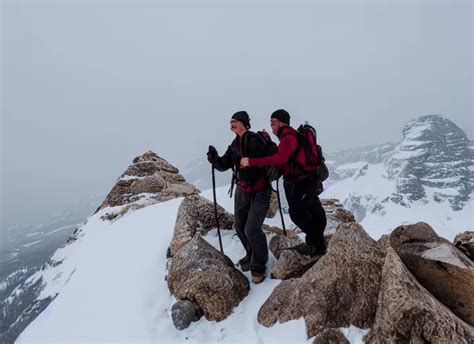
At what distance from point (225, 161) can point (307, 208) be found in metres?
2.95

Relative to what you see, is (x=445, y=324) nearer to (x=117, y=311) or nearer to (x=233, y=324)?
(x=233, y=324)

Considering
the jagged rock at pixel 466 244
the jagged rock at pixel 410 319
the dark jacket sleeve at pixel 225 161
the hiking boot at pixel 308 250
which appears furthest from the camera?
the dark jacket sleeve at pixel 225 161

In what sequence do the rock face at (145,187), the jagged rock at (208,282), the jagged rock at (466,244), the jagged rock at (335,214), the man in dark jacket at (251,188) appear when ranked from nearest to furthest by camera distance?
the jagged rock at (208,282)
the jagged rock at (466,244)
the man in dark jacket at (251,188)
the jagged rock at (335,214)
the rock face at (145,187)

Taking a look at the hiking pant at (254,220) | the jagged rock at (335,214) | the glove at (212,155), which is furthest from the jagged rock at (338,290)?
the jagged rock at (335,214)

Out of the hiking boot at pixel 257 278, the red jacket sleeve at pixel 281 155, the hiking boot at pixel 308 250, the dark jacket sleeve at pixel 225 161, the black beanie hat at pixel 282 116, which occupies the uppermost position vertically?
the black beanie hat at pixel 282 116

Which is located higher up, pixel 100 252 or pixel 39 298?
pixel 100 252

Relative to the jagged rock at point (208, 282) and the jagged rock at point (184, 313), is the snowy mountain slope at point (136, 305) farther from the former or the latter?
the jagged rock at point (208, 282)

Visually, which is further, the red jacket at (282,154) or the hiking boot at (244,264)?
the hiking boot at (244,264)

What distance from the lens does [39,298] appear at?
17.9 meters

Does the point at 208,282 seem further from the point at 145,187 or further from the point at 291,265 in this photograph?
the point at 145,187

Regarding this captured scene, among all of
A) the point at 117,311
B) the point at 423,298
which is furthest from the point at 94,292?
the point at 423,298

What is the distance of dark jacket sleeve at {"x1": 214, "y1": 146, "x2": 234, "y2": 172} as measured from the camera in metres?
10.4

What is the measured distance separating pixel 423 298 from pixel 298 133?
5.07 metres

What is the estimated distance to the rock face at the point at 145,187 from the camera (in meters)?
26.2
